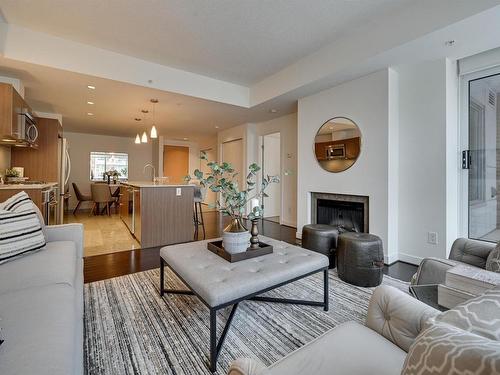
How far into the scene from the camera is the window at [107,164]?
26.0 feet

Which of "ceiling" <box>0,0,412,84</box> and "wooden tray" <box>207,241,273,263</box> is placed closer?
"wooden tray" <box>207,241,273,263</box>

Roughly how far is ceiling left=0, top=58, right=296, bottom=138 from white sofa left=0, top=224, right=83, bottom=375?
2.65 metres

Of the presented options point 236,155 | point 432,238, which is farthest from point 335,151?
point 236,155

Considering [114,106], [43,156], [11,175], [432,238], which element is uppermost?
[114,106]

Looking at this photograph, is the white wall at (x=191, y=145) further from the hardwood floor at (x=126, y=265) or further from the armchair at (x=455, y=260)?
the armchair at (x=455, y=260)

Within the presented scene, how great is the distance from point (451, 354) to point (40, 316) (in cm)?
140

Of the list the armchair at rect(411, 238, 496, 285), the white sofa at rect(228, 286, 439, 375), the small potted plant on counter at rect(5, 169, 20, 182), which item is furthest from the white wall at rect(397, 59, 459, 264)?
the small potted plant on counter at rect(5, 169, 20, 182)

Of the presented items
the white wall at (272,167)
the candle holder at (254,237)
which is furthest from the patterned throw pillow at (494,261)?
the white wall at (272,167)

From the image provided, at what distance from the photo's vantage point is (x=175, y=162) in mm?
10062

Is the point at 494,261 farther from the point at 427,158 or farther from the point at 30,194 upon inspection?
the point at 30,194

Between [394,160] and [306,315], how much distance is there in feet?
7.51

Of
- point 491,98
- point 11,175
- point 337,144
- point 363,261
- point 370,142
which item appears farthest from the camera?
point 11,175

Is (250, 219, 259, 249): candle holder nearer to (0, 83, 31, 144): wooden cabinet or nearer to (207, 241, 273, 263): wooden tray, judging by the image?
(207, 241, 273, 263): wooden tray

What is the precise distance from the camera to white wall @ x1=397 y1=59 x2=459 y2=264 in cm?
281
